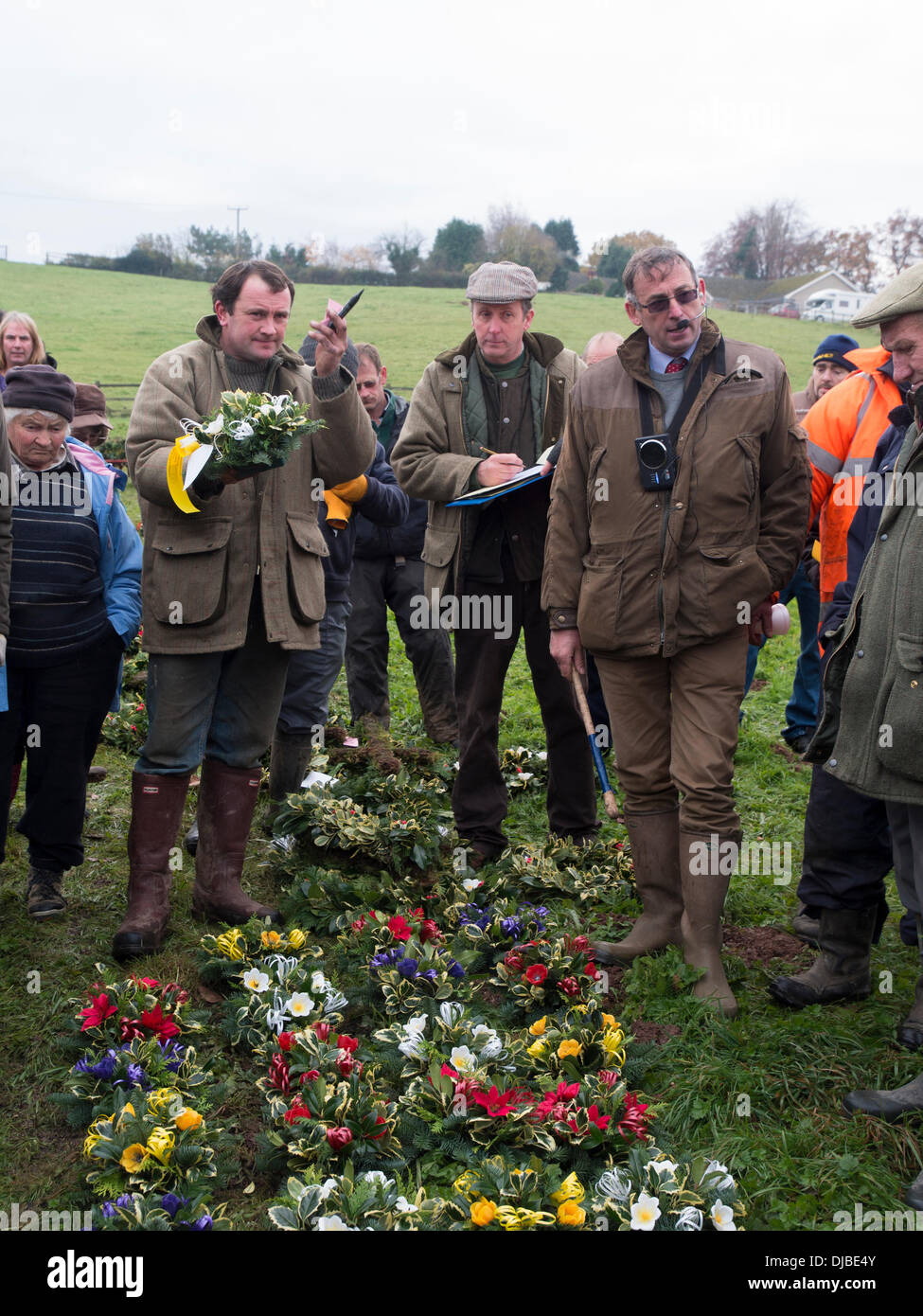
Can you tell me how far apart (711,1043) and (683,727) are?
3.64ft

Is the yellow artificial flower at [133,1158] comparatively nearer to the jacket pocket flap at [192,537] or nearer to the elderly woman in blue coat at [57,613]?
the elderly woman in blue coat at [57,613]

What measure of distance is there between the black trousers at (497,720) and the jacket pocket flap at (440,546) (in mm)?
167

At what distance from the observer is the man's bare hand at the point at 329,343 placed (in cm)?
429

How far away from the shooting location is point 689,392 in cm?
412

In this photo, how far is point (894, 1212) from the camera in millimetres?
2959

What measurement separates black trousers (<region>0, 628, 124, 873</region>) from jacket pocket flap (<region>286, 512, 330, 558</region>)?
922 mm

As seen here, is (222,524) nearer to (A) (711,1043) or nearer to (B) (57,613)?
(B) (57,613)

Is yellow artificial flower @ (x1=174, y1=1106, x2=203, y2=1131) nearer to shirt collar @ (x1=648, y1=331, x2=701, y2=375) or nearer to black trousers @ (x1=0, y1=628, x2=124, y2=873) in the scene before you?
black trousers @ (x1=0, y1=628, x2=124, y2=873)

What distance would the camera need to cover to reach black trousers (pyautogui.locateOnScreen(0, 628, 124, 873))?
183 inches

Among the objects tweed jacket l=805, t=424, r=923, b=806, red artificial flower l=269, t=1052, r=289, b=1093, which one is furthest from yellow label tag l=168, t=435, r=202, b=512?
tweed jacket l=805, t=424, r=923, b=806

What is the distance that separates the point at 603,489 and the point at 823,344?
4.11 meters

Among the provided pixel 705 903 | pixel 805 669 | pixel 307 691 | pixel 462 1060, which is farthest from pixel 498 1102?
pixel 805 669
